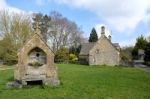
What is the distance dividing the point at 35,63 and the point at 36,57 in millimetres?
590

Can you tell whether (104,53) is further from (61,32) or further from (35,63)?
(35,63)

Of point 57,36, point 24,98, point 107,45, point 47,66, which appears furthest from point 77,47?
point 24,98

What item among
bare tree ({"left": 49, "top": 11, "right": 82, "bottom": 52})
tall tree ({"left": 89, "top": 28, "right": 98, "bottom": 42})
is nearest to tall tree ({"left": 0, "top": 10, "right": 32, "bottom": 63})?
bare tree ({"left": 49, "top": 11, "right": 82, "bottom": 52})

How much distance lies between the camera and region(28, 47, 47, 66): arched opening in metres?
22.4

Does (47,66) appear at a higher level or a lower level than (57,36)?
lower

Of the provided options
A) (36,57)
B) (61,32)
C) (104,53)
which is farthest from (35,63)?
(61,32)

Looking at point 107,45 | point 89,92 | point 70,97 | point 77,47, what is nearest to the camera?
point 70,97

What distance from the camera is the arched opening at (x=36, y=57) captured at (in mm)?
22403

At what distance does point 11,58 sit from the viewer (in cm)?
6438

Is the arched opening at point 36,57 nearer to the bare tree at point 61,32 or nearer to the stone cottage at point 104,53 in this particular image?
the stone cottage at point 104,53

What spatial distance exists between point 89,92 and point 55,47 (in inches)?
2532

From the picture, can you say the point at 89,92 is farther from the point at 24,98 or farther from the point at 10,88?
the point at 10,88

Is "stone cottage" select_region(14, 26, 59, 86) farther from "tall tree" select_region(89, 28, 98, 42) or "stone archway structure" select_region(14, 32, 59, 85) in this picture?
"tall tree" select_region(89, 28, 98, 42)

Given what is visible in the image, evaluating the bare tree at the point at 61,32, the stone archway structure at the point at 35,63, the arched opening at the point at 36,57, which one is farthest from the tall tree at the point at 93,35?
the stone archway structure at the point at 35,63
